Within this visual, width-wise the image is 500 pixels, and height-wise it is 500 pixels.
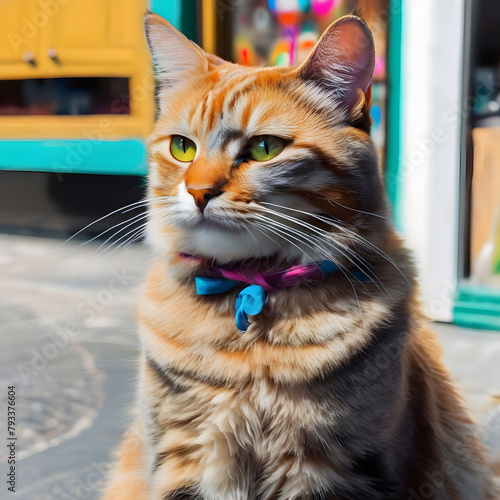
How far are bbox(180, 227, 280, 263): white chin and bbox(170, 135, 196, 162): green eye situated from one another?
0.12 meters

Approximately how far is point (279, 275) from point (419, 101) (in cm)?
106

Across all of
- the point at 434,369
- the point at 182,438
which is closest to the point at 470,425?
the point at 434,369

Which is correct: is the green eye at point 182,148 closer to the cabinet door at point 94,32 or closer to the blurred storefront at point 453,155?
the cabinet door at point 94,32

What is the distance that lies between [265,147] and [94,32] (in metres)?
1.10

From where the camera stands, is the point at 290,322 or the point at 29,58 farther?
the point at 29,58

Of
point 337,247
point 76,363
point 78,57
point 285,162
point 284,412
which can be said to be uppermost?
point 78,57

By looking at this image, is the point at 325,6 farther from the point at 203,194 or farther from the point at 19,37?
the point at 19,37

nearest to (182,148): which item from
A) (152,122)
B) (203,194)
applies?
(203,194)

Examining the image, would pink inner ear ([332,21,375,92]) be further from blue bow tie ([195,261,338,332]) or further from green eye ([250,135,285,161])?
blue bow tie ([195,261,338,332])

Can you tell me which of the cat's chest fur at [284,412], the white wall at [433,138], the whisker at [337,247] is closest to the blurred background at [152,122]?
the white wall at [433,138]

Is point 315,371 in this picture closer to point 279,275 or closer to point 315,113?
point 279,275

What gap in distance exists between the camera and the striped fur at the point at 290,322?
0.80 m

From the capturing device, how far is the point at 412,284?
0.94 metres

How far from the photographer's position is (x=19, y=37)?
1832mm
